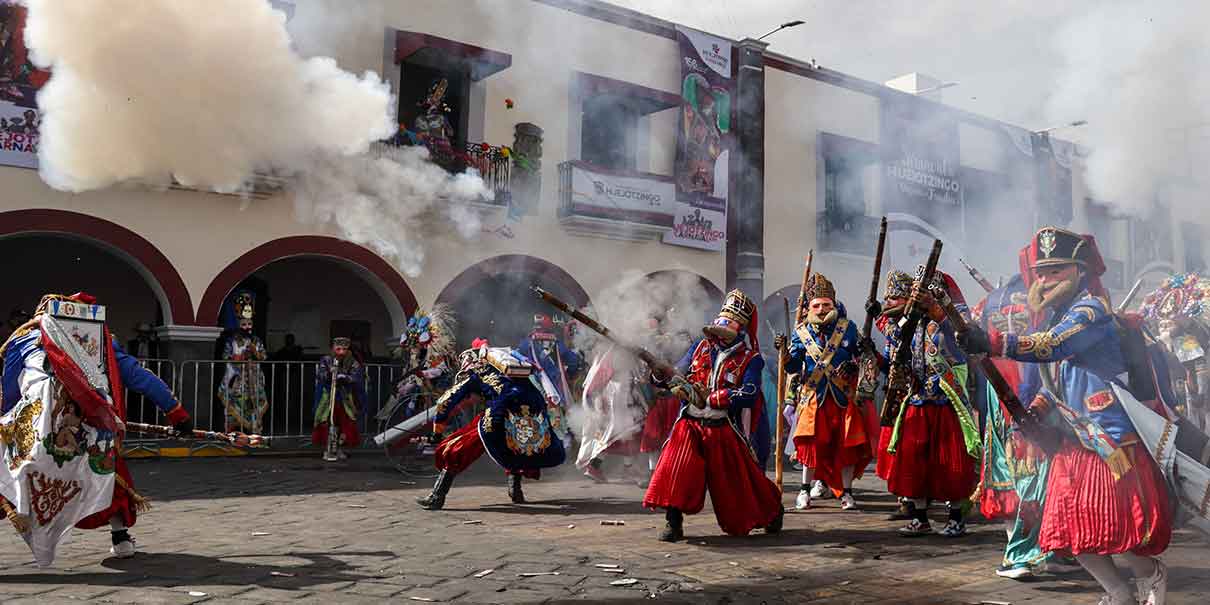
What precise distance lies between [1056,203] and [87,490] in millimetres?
11318

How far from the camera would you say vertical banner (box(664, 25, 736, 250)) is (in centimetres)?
1650

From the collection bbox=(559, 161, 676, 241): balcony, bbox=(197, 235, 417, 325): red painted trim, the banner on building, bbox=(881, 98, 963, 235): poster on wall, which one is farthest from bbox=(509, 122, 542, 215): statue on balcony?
bbox=(881, 98, 963, 235): poster on wall

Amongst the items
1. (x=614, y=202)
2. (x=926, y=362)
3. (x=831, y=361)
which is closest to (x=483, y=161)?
(x=614, y=202)

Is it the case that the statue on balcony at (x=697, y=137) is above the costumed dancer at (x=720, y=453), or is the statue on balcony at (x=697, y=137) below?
above

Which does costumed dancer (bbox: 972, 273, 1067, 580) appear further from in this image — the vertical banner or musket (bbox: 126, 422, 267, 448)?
the vertical banner

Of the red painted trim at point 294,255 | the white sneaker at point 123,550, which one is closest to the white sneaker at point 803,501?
the white sneaker at point 123,550

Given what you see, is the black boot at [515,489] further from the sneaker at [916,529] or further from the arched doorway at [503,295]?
the arched doorway at [503,295]

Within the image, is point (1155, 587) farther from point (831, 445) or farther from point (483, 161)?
point (483, 161)

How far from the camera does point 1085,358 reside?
4.30m

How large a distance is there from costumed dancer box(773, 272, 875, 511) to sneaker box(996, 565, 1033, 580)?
8.49 ft

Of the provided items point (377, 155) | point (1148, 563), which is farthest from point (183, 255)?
point (1148, 563)

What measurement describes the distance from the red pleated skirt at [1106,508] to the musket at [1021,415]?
3.4 inches

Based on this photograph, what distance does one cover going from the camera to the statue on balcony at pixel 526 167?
50.7 feet

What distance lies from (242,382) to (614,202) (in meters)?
6.31
